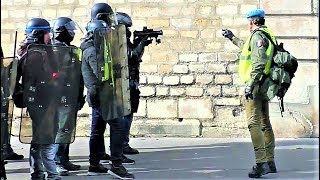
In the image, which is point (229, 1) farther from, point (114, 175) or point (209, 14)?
point (114, 175)

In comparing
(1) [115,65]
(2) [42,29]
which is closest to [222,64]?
(1) [115,65]

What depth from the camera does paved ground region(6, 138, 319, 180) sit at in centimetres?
747

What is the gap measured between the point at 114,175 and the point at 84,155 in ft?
5.37

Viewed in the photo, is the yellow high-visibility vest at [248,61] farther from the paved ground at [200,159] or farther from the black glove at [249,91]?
the paved ground at [200,159]

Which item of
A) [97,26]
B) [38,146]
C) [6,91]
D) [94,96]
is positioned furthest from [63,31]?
[6,91]

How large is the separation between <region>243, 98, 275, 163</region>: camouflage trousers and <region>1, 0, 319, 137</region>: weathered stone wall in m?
2.57

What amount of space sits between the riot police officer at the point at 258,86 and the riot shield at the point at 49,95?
68.5 inches

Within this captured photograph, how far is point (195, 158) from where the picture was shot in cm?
854

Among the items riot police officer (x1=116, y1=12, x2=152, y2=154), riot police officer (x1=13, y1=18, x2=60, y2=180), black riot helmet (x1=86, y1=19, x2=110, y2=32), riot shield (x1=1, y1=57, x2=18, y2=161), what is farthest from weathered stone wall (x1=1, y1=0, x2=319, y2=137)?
riot shield (x1=1, y1=57, x2=18, y2=161)

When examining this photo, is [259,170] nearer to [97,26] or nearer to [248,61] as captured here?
[248,61]

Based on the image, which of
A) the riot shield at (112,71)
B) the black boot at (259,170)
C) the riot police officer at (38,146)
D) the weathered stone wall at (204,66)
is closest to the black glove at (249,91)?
the black boot at (259,170)

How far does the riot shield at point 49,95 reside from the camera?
6328 mm

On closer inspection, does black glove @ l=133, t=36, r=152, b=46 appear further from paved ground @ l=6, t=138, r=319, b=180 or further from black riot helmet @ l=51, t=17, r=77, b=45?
paved ground @ l=6, t=138, r=319, b=180

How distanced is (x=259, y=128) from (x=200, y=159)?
1.44 meters
